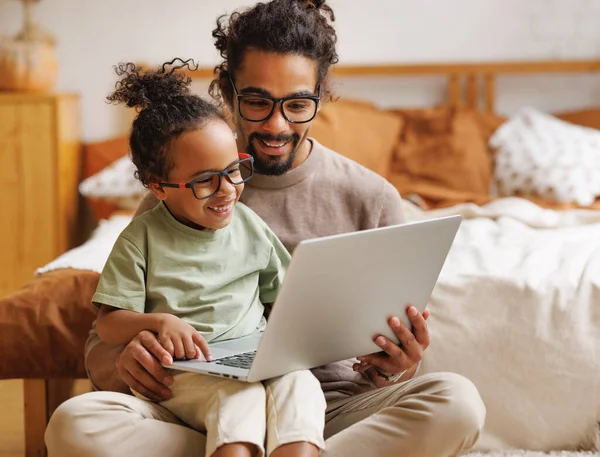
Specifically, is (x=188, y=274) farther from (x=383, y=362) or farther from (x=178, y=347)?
(x=383, y=362)

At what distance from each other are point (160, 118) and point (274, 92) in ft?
0.71

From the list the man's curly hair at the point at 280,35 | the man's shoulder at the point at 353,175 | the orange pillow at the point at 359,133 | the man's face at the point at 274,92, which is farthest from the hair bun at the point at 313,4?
the orange pillow at the point at 359,133

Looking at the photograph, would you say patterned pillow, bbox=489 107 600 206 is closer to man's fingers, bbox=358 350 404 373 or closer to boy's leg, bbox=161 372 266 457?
man's fingers, bbox=358 350 404 373

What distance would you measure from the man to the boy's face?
16cm

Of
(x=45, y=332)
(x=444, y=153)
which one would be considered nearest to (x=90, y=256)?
(x=45, y=332)

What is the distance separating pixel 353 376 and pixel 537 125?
204cm

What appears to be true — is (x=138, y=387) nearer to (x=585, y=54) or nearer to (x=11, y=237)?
(x=11, y=237)

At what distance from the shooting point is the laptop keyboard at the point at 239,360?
1.19m

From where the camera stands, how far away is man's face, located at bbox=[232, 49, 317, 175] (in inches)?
57.1

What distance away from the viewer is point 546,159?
120 inches

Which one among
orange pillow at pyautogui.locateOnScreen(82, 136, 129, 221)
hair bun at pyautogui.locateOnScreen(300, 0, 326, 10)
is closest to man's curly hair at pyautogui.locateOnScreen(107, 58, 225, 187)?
hair bun at pyautogui.locateOnScreen(300, 0, 326, 10)

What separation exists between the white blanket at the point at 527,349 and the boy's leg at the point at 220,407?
2.13 feet

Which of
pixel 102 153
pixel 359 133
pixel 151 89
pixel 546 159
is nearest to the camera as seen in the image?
pixel 151 89

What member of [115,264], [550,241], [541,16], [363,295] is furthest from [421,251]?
[541,16]
